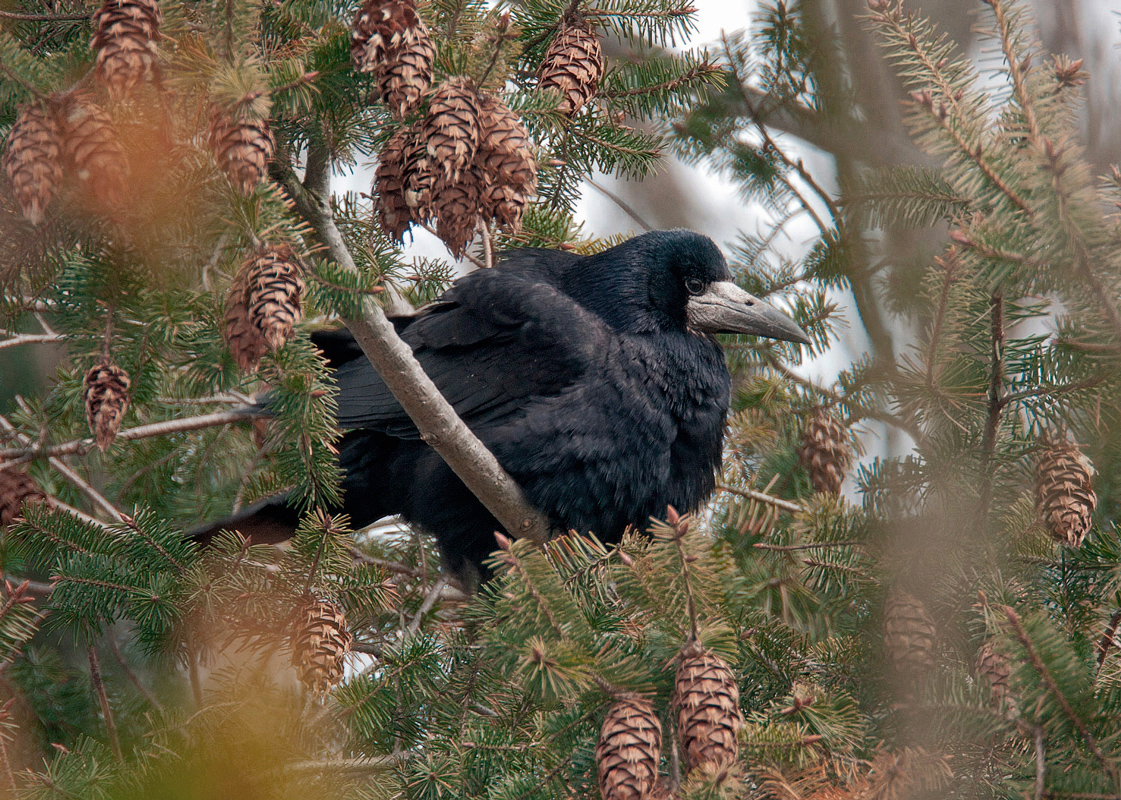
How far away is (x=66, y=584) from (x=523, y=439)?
1301mm

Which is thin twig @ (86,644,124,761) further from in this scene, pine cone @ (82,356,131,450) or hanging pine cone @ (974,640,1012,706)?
hanging pine cone @ (974,640,1012,706)

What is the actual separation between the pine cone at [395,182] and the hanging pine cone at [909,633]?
1.46 metres

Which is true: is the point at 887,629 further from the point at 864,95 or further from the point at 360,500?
the point at 360,500

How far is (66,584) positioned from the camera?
7.52ft

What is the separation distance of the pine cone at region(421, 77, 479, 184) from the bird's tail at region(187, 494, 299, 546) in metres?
1.31

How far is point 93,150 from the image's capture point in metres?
1.85

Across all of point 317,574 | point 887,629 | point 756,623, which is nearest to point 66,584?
point 317,574

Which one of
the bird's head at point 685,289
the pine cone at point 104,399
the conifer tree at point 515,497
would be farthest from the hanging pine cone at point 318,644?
the bird's head at point 685,289

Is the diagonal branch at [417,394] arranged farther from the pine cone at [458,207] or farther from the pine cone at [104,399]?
the pine cone at [104,399]

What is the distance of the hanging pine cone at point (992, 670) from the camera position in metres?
Result: 1.73

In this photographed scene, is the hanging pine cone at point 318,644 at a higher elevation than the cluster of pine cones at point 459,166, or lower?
lower

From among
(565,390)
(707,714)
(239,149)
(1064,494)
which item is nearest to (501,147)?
(239,149)

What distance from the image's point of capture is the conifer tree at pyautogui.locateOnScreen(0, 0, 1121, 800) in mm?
1550

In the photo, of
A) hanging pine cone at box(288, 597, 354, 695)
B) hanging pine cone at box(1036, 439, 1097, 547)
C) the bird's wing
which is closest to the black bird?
the bird's wing
